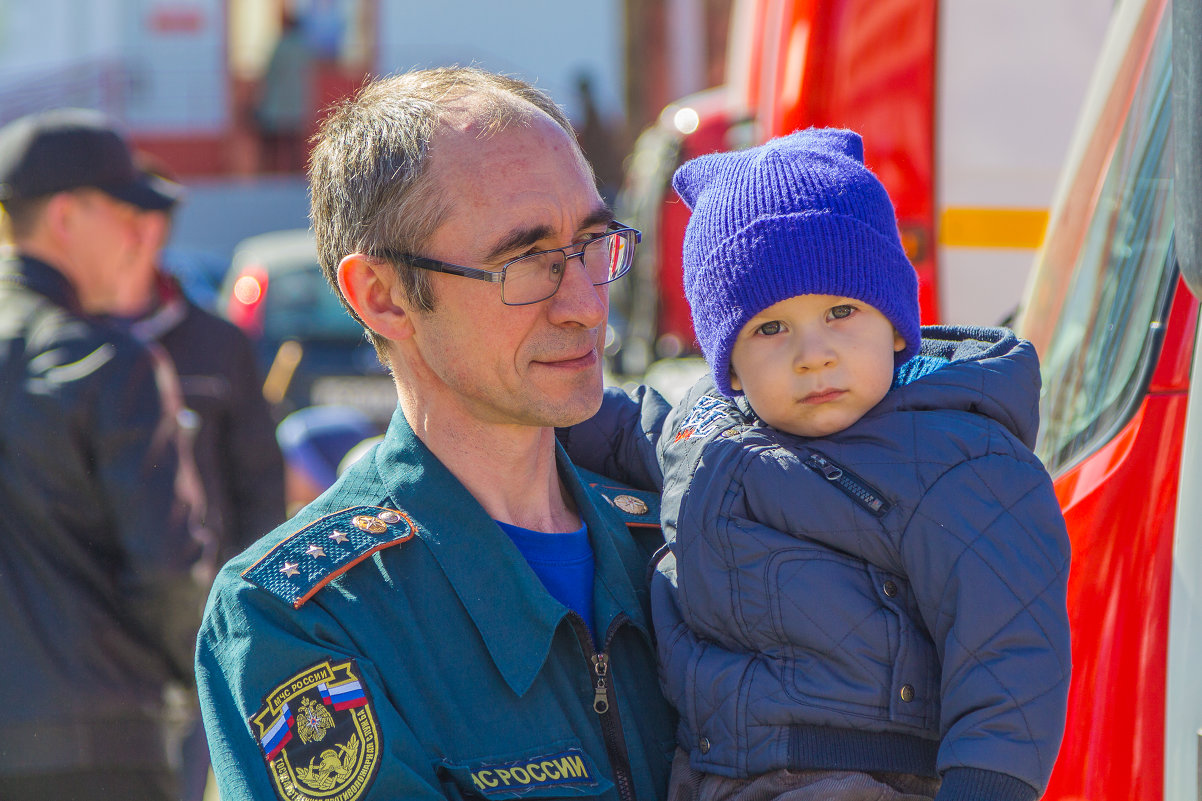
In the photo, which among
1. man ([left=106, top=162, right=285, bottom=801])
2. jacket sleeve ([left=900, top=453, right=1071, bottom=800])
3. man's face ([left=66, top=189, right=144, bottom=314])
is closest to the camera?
jacket sleeve ([left=900, top=453, right=1071, bottom=800])

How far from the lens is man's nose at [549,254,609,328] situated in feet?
6.24

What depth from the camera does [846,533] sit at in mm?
1667

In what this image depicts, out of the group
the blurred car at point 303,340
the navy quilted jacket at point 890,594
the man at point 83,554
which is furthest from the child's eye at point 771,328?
the blurred car at point 303,340

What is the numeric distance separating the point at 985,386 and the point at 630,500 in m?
0.65

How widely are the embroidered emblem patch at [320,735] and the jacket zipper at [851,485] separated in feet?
2.11

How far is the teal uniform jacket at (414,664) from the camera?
1.59 meters

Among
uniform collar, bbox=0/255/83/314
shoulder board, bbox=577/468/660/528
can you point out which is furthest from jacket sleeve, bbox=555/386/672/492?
uniform collar, bbox=0/255/83/314

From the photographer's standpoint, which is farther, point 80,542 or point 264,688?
point 80,542

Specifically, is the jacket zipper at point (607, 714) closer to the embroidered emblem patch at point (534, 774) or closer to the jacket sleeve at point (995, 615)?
the embroidered emblem patch at point (534, 774)

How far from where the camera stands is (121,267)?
3861 millimetres

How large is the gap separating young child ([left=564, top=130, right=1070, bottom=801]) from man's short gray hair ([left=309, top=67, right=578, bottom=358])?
1.18ft

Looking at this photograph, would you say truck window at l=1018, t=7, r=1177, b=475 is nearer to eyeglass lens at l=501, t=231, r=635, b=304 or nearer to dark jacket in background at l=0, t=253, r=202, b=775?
eyeglass lens at l=501, t=231, r=635, b=304

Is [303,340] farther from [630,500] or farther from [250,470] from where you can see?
[630,500]

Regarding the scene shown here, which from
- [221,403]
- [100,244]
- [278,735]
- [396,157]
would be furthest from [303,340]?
[278,735]
